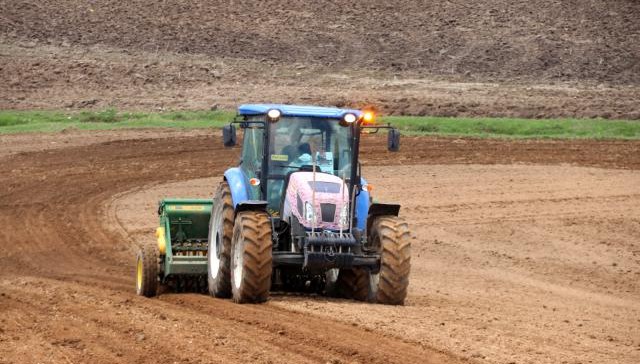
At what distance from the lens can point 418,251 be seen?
21.2 meters

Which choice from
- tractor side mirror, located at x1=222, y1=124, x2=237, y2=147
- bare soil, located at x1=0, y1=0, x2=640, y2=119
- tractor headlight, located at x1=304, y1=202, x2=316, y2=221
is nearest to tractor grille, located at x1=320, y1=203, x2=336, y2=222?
tractor headlight, located at x1=304, y1=202, x2=316, y2=221

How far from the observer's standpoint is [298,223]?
581 inches

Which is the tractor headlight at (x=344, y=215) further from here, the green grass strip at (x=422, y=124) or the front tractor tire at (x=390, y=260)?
the green grass strip at (x=422, y=124)

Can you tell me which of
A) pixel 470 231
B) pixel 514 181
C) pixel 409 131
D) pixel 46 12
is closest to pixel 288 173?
pixel 470 231

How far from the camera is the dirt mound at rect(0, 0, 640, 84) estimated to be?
46125mm

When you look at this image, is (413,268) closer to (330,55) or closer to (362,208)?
(362,208)

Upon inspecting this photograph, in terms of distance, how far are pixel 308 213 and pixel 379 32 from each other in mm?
34849

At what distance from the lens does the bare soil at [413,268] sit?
12031 millimetres

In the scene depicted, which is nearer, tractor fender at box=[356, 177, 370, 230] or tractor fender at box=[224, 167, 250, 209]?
tractor fender at box=[356, 177, 370, 230]

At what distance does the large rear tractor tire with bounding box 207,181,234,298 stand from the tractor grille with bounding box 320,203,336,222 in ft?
3.93

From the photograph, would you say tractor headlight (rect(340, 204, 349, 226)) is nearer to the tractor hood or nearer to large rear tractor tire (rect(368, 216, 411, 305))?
the tractor hood

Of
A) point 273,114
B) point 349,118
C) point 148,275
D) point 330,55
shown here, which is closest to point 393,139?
point 349,118

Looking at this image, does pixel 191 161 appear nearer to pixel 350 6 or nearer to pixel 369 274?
pixel 369 274

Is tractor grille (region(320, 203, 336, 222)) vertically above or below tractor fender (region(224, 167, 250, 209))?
below
